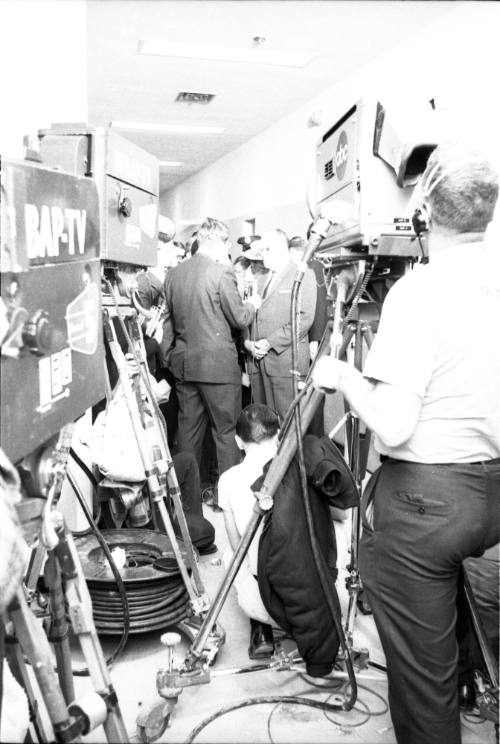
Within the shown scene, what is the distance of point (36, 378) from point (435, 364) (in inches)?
34.1

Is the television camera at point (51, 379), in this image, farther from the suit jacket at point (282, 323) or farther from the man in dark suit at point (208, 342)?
the suit jacket at point (282, 323)

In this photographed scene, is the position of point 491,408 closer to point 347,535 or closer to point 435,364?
point 435,364

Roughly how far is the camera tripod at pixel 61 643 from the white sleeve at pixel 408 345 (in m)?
0.69

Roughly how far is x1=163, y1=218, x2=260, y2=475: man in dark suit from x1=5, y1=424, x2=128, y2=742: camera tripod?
2446 millimetres

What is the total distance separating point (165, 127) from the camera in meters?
8.37

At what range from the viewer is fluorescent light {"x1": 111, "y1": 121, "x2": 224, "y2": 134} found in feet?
26.9

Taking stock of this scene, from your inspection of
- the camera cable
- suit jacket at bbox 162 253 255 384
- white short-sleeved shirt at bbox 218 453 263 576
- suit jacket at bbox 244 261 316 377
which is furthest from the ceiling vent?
the camera cable

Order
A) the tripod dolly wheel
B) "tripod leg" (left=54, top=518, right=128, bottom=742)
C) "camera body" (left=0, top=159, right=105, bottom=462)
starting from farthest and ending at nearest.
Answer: the tripod dolly wheel < "tripod leg" (left=54, top=518, right=128, bottom=742) < "camera body" (left=0, top=159, right=105, bottom=462)

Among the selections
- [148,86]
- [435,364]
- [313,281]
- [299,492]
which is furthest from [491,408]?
[148,86]

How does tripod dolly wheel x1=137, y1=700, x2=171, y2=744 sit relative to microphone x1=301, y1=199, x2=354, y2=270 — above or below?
below

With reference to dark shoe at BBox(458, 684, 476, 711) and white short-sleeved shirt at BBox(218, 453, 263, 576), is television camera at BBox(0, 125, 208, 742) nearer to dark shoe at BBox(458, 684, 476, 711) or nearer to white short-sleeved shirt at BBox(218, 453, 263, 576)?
white short-sleeved shirt at BBox(218, 453, 263, 576)

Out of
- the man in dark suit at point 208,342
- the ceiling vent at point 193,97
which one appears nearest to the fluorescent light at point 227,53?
the ceiling vent at point 193,97

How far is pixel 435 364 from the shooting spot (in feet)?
5.14

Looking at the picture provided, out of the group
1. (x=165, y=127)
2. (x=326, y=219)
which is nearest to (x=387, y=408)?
(x=326, y=219)
